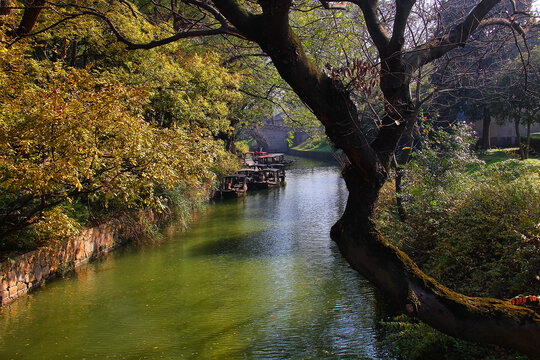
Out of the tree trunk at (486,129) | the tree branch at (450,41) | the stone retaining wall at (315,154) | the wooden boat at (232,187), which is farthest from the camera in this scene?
the stone retaining wall at (315,154)

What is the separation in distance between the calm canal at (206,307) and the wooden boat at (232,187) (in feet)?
24.3

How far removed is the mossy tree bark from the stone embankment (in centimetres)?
613

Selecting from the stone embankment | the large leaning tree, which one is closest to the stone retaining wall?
the stone embankment

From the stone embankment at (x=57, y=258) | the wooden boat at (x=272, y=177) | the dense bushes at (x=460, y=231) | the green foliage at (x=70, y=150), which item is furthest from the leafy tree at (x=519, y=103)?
the stone embankment at (x=57, y=258)

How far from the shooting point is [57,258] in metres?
8.59

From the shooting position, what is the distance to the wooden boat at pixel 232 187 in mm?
18953

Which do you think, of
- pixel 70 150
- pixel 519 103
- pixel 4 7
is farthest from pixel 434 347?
pixel 519 103

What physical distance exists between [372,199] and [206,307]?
4231mm

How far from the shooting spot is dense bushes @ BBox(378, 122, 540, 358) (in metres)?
4.64

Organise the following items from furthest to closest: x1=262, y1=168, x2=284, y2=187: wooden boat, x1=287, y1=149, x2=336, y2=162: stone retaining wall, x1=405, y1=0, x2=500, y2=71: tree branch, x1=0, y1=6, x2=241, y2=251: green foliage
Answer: x1=287, y1=149, x2=336, y2=162: stone retaining wall → x1=262, y1=168, x2=284, y2=187: wooden boat → x1=0, y1=6, x2=241, y2=251: green foliage → x1=405, y1=0, x2=500, y2=71: tree branch

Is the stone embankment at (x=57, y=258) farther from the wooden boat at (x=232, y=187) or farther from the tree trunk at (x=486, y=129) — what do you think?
the tree trunk at (x=486, y=129)

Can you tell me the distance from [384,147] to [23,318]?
6075 mm

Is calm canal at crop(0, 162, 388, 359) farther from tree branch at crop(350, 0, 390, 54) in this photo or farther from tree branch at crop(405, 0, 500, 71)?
tree branch at crop(350, 0, 390, 54)

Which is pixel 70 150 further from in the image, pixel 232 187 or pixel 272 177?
pixel 272 177
